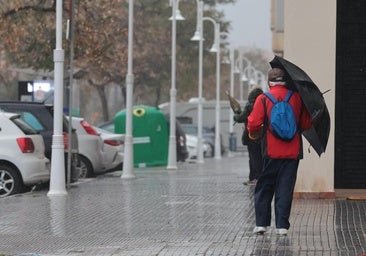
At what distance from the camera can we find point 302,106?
408 inches

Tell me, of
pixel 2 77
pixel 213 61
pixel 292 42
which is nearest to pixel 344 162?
pixel 292 42


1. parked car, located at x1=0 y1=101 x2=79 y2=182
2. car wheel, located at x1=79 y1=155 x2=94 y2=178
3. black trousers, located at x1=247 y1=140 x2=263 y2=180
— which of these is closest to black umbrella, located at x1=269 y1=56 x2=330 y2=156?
black trousers, located at x1=247 y1=140 x2=263 y2=180

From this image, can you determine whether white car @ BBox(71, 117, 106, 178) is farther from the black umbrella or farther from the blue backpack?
the blue backpack

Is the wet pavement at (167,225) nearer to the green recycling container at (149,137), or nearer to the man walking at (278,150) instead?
the man walking at (278,150)

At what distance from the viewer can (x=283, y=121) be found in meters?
10.1

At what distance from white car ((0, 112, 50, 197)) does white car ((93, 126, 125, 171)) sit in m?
6.50

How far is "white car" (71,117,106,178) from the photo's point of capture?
22.0m

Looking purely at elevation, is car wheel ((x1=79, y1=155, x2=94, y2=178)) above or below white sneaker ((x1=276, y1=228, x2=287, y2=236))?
below

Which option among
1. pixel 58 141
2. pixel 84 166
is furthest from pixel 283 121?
pixel 84 166

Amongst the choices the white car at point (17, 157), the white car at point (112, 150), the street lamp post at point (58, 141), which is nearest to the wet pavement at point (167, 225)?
the street lamp post at point (58, 141)

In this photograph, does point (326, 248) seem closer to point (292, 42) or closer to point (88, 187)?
point (292, 42)

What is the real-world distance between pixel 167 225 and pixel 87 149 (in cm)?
1063

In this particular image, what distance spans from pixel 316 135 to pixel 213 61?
Result: 165ft

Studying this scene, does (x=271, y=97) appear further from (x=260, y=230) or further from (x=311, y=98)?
(x=260, y=230)
